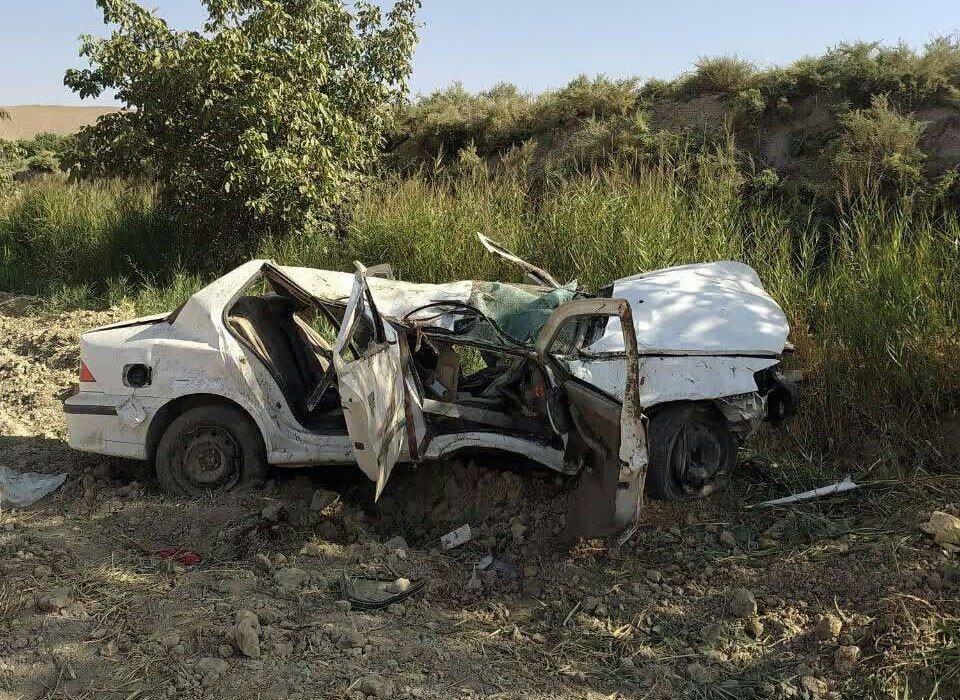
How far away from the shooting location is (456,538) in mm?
5055

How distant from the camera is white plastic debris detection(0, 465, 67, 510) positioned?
18.4 ft

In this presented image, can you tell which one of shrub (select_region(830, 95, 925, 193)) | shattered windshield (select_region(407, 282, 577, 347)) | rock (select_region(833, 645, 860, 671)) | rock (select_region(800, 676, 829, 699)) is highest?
shrub (select_region(830, 95, 925, 193))

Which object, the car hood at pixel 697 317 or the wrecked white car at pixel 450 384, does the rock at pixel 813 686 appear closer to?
the wrecked white car at pixel 450 384

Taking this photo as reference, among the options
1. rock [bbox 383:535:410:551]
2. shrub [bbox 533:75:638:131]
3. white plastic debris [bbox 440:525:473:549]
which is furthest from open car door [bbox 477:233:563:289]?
shrub [bbox 533:75:638:131]

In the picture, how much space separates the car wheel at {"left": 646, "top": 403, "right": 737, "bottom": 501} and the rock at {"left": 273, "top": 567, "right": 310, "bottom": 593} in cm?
209

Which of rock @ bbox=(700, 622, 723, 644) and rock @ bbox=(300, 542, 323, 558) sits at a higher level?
rock @ bbox=(300, 542, 323, 558)

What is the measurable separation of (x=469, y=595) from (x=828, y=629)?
178 cm

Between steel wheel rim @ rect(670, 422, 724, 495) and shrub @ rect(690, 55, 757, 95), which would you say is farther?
shrub @ rect(690, 55, 757, 95)

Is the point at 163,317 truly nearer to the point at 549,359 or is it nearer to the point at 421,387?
the point at 421,387

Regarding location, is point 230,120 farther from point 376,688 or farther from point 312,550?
point 376,688

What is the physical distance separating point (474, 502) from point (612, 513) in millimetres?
1164

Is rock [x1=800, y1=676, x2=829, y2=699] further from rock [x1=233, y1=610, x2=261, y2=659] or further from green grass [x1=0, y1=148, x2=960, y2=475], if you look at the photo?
green grass [x1=0, y1=148, x2=960, y2=475]

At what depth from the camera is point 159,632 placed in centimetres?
390

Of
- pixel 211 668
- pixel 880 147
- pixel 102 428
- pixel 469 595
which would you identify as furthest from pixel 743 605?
pixel 880 147
